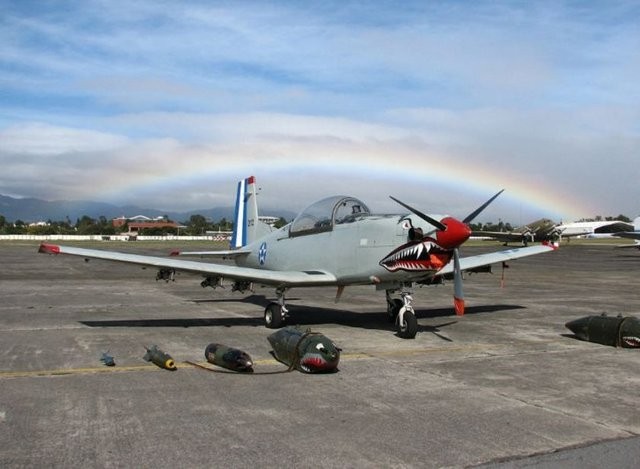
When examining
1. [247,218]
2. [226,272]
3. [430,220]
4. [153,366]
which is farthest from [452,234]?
[247,218]

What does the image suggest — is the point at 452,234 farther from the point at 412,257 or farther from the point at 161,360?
the point at 161,360

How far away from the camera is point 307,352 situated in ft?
27.6

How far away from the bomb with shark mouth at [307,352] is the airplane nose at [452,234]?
3545 millimetres

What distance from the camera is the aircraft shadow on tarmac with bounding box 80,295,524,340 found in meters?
13.2

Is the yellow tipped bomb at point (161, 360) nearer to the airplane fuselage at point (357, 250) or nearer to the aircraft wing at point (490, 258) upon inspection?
the airplane fuselage at point (357, 250)

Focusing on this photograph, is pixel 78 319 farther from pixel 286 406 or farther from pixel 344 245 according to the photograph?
pixel 286 406

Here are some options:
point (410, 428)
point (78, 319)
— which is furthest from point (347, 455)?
point (78, 319)

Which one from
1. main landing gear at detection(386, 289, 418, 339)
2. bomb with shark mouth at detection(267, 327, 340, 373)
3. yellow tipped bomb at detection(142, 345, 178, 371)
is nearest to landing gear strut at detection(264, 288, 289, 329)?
main landing gear at detection(386, 289, 418, 339)

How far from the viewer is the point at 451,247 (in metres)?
11.1

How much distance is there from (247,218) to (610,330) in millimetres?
11842

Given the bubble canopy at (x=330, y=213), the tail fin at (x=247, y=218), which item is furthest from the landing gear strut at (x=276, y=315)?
the tail fin at (x=247, y=218)

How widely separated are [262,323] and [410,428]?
8.14 m

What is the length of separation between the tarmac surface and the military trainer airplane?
1.04m

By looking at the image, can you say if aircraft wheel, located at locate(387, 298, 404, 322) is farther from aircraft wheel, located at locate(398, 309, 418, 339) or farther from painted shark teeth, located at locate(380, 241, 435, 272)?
painted shark teeth, located at locate(380, 241, 435, 272)
